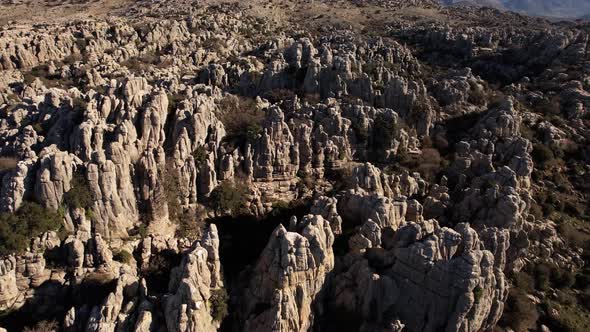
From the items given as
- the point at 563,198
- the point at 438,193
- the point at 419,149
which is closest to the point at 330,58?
the point at 419,149

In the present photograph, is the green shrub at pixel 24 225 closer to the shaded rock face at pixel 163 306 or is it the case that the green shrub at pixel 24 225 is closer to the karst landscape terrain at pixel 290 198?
the karst landscape terrain at pixel 290 198

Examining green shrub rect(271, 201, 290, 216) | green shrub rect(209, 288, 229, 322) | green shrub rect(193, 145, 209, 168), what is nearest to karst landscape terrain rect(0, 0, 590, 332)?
green shrub rect(209, 288, 229, 322)

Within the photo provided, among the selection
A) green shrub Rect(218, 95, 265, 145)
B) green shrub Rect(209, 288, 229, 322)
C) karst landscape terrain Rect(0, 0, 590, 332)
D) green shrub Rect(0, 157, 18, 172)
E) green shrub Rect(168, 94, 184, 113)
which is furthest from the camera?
green shrub Rect(218, 95, 265, 145)

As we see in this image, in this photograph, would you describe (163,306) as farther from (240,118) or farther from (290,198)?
(240,118)

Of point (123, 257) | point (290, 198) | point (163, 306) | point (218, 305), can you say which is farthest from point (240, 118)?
point (163, 306)

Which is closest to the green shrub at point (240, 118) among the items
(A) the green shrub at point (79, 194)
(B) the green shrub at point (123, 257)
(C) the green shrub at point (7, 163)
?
(A) the green shrub at point (79, 194)

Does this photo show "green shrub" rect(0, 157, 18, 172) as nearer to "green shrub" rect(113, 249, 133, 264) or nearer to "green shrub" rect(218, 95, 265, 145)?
"green shrub" rect(113, 249, 133, 264)
